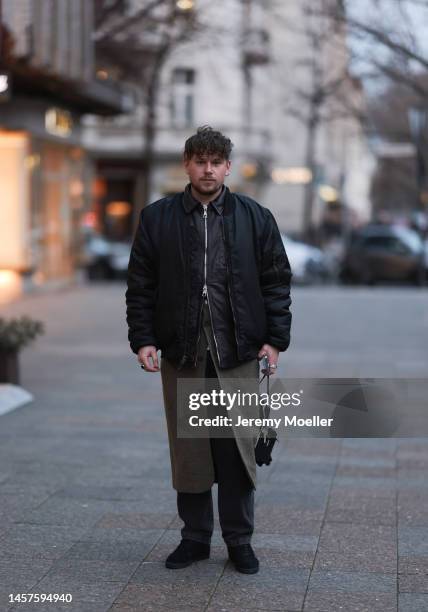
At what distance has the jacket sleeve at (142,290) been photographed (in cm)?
472

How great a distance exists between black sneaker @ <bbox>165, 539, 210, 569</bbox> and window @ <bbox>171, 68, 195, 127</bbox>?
1461 inches

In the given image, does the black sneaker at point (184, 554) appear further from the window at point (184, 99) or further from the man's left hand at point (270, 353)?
the window at point (184, 99)

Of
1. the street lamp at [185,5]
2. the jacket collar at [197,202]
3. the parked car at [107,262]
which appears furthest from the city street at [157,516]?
the parked car at [107,262]

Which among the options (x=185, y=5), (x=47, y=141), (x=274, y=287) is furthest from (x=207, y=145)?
(x=47, y=141)

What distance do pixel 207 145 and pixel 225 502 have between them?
1547 millimetres

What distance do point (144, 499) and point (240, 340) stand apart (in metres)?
1.77

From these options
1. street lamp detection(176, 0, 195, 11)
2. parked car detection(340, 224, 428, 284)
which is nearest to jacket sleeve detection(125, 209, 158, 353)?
street lamp detection(176, 0, 195, 11)

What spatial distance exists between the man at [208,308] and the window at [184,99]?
3694 cm

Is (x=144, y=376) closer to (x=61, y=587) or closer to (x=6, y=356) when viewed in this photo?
(x=6, y=356)

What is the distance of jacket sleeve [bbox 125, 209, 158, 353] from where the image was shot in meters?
4.72

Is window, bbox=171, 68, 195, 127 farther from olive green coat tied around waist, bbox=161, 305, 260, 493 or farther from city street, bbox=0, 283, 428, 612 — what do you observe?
olive green coat tied around waist, bbox=161, 305, 260, 493

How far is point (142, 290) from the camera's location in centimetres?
474

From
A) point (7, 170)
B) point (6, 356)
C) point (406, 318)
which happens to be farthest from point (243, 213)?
point (7, 170)

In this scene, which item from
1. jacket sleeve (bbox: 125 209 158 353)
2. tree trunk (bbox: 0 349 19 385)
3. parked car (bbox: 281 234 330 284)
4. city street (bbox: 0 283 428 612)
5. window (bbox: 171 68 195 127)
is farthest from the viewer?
window (bbox: 171 68 195 127)
